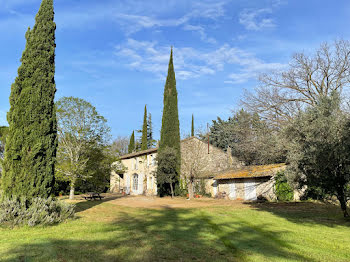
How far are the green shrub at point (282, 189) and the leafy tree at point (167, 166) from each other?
34.4 feet

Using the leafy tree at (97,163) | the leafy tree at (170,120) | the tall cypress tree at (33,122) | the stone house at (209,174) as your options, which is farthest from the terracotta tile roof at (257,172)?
the tall cypress tree at (33,122)

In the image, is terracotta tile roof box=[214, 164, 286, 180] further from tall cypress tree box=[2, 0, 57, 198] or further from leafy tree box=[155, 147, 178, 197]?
tall cypress tree box=[2, 0, 57, 198]

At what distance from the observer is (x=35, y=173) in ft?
34.7

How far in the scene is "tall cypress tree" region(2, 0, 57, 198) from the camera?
34.0 ft

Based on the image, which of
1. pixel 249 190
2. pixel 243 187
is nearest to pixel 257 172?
pixel 249 190

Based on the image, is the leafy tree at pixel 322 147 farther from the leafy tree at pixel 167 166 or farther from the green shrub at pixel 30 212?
the leafy tree at pixel 167 166

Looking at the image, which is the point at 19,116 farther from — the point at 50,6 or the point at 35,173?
the point at 50,6

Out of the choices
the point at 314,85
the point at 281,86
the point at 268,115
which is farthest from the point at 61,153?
the point at 314,85

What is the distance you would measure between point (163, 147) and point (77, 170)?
10358 millimetres

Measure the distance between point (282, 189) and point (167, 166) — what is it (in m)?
11.3

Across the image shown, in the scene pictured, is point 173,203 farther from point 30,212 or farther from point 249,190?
point 30,212

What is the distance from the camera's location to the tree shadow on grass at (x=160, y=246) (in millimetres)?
5828

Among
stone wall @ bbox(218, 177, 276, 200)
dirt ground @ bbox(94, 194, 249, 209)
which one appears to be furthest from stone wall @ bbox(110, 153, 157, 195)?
stone wall @ bbox(218, 177, 276, 200)

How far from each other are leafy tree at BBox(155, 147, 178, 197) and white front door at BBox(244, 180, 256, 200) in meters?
7.49
